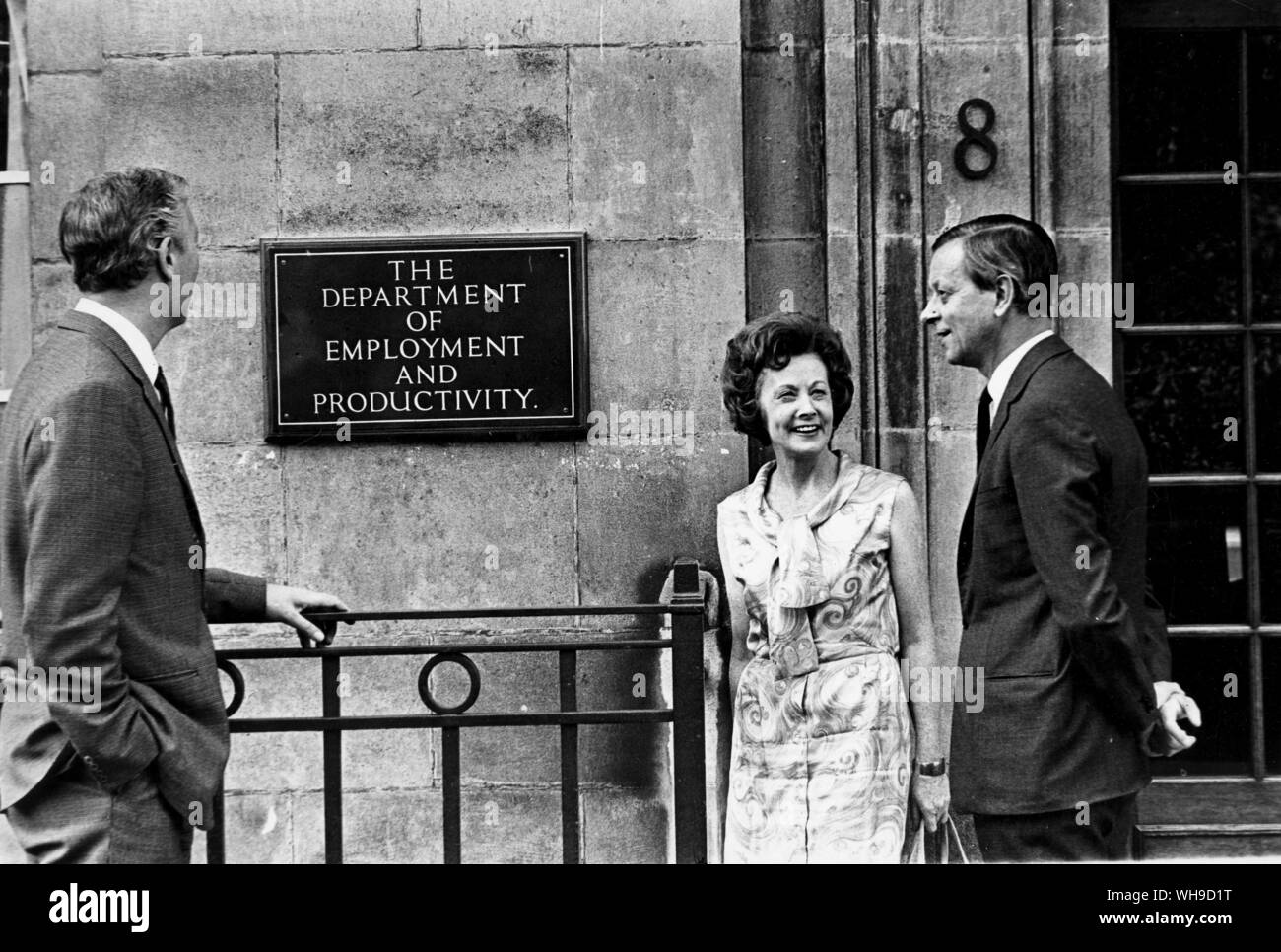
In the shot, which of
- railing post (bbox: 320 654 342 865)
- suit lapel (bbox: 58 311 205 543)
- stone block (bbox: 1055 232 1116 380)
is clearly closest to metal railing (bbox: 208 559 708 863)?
railing post (bbox: 320 654 342 865)

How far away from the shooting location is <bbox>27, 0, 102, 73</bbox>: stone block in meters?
6.14

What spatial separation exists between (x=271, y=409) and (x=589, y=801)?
2.11 meters

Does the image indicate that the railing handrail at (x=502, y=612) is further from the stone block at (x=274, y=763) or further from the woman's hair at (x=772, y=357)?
the stone block at (x=274, y=763)

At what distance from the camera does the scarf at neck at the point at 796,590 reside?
4391 millimetres

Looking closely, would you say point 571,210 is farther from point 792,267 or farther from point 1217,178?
point 1217,178

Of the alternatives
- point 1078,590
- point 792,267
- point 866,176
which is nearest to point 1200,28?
point 866,176

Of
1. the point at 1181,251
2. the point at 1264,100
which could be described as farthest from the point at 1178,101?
the point at 1181,251

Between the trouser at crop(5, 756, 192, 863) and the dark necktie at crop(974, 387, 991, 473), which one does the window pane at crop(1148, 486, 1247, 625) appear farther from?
the trouser at crop(5, 756, 192, 863)

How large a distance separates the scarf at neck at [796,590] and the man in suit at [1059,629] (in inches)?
22.3

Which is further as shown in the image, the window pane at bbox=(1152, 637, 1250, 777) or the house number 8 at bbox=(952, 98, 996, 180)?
the window pane at bbox=(1152, 637, 1250, 777)

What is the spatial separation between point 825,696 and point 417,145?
3.07 meters

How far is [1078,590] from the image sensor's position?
3598mm

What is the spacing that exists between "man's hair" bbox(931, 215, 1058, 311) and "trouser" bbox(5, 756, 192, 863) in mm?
2548
